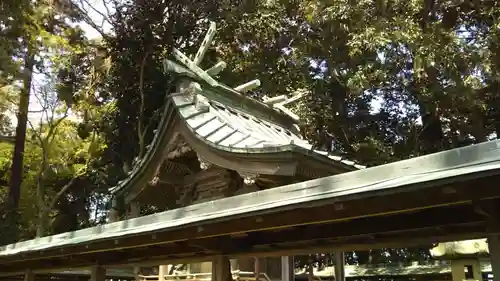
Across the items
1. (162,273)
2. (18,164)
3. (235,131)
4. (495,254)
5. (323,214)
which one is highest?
(18,164)

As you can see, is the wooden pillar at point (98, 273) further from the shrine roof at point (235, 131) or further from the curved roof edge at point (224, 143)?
the shrine roof at point (235, 131)

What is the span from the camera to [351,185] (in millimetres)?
3217

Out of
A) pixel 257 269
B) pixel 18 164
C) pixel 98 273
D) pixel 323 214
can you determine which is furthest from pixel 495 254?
pixel 18 164

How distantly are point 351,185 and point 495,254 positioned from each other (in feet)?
3.37

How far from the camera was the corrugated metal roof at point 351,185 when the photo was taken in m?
2.70

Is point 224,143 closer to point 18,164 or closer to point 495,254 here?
point 495,254

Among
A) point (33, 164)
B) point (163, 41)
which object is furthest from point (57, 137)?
point (163, 41)

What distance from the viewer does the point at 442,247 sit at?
632 cm

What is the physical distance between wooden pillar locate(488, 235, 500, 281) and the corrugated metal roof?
751 mm

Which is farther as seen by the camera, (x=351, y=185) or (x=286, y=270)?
(x=286, y=270)

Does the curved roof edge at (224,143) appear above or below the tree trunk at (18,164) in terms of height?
below

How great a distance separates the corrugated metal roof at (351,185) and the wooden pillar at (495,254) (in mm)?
751

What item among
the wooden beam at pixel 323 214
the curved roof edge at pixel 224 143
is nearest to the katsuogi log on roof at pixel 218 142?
the curved roof edge at pixel 224 143

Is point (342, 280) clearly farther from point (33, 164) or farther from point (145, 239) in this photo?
point (33, 164)
